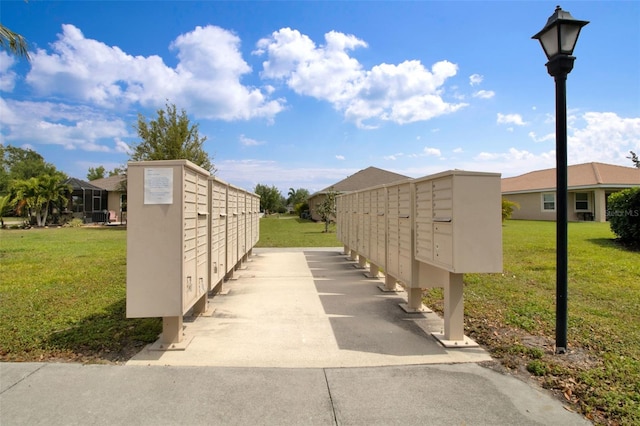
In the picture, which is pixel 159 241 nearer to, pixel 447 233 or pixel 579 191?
pixel 447 233

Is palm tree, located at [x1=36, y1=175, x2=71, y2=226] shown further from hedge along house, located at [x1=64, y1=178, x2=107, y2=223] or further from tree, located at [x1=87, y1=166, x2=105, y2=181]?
tree, located at [x1=87, y1=166, x2=105, y2=181]

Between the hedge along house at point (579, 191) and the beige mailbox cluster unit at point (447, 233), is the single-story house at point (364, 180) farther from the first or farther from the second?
the beige mailbox cluster unit at point (447, 233)

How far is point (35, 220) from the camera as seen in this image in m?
25.6

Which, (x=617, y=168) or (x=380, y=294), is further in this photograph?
(x=617, y=168)

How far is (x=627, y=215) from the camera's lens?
439 inches

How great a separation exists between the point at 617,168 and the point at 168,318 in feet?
111

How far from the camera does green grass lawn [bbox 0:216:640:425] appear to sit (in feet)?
11.2

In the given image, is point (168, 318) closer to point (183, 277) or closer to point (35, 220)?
point (183, 277)

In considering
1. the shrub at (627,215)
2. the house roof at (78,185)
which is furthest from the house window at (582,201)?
the house roof at (78,185)

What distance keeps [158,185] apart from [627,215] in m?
12.6

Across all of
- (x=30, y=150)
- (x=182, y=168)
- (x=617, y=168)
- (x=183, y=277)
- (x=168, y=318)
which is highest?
(x=30, y=150)

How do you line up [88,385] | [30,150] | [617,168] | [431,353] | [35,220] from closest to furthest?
[88,385] < [431,353] < [35,220] < [617,168] < [30,150]

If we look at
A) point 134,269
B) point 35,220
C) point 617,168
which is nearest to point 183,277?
point 134,269

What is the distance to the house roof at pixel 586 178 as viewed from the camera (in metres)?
25.5
